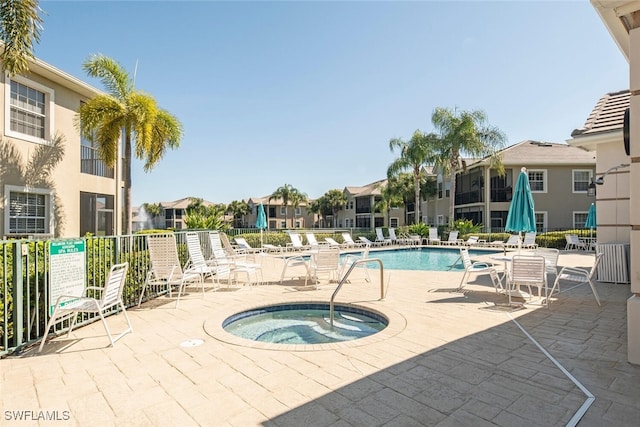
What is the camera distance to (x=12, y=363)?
12.1ft

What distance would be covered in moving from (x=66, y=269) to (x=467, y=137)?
2481 centimetres

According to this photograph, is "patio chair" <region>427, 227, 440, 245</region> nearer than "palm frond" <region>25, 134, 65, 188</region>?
No

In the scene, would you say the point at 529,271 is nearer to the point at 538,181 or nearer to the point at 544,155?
the point at 538,181

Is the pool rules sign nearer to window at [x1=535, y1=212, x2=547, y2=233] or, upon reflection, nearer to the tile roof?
the tile roof

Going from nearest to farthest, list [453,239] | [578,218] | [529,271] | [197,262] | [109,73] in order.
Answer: [529,271] → [197,262] → [109,73] → [453,239] → [578,218]

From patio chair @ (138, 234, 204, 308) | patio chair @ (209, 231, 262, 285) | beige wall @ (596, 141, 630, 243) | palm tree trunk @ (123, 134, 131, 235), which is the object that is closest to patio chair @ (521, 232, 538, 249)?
beige wall @ (596, 141, 630, 243)

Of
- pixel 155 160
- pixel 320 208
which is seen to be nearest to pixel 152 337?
pixel 155 160

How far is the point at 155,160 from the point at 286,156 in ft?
80.3

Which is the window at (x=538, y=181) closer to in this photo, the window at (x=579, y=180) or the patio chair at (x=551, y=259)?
the window at (x=579, y=180)

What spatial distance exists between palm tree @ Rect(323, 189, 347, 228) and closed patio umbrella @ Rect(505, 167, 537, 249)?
41.9m

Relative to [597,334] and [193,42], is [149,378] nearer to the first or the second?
[597,334]

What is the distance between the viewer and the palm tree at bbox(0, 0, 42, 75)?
807 cm

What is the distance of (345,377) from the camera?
3.35m

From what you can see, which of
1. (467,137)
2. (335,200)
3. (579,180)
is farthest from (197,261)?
(335,200)
